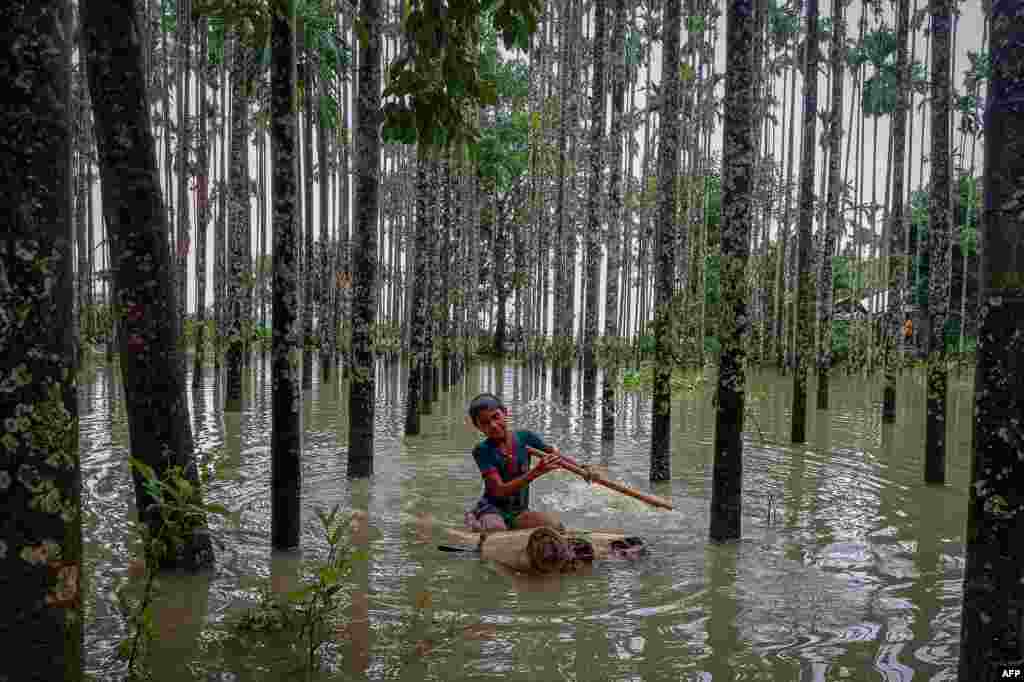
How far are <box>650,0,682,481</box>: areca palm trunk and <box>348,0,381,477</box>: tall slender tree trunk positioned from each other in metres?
2.61

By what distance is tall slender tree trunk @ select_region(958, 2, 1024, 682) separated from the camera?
225 centimetres

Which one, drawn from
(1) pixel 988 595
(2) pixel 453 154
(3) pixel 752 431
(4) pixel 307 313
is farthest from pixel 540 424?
(1) pixel 988 595

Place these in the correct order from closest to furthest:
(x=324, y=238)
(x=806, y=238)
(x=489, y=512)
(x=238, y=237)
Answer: (x=489, y=512)
(x=806, y=238)
(x=238, y=237)
(x=324, y=238)

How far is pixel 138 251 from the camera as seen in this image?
3.98 metres

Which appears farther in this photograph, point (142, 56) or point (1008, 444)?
point (142, 56)

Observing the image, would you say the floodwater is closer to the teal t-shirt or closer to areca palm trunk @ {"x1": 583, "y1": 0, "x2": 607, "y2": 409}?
the teal t-shirt

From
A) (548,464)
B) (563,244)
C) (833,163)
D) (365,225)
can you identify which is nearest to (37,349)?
(548,464)

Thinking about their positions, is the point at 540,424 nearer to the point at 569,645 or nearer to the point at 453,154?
the point at 453,154

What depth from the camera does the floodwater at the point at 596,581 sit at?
337 cm

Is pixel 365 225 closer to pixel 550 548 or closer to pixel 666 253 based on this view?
pixel 666 253

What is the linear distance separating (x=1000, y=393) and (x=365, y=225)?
568 centimetres

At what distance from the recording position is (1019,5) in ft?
7.57

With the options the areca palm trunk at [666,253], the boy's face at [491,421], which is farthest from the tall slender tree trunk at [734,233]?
the areca palm trunk at [666,253]

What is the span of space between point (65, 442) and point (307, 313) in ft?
31.8
